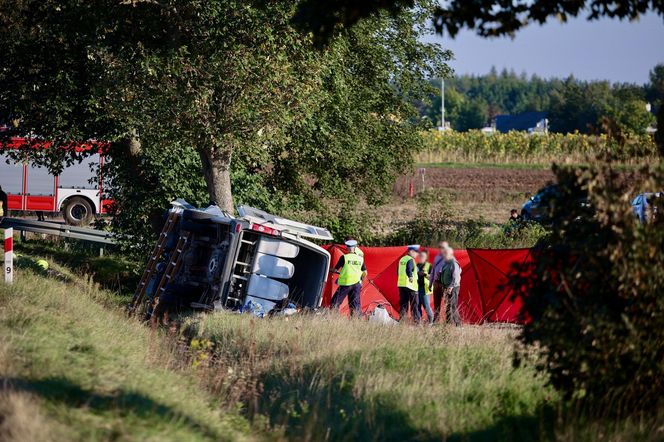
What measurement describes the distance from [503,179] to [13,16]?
33.2 metres

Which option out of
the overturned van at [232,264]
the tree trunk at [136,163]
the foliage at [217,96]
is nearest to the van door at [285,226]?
the overturned van at [232,264]

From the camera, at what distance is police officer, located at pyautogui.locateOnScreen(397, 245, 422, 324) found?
57.8 ft

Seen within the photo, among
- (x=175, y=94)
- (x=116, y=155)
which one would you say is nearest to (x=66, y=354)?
(x=175, y=94)

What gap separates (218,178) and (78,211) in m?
14.5

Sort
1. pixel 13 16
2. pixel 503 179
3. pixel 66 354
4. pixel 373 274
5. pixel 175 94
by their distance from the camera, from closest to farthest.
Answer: pixel 66 354
pixel 175 94
pixel 373 274
pixel 13 16
pixel 503 179

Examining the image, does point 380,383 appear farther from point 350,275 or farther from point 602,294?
point 350,275

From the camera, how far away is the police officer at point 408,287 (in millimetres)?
17625

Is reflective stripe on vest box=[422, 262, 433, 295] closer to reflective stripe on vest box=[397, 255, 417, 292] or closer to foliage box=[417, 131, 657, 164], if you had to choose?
reflective stripe on vest box=[397, 255, 417, 292]

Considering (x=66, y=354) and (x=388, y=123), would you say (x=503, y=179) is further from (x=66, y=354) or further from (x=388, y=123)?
(x=66, y=354)

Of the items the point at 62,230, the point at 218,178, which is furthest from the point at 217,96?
the point at 62,230

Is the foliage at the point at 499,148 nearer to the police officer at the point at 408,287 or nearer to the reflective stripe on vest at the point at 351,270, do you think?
the police officer at the point at 408,287

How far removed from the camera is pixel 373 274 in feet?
63.8

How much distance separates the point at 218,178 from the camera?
66.6 ft

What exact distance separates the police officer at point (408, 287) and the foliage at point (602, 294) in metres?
8.74
